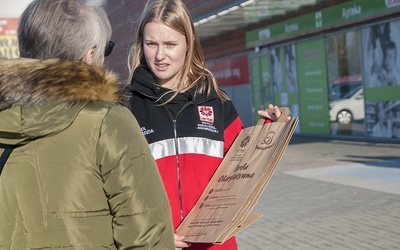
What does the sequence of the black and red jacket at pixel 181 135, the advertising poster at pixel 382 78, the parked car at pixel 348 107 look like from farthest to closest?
the parked car at pixel 348 107 → the advertising poster at pixel 382 78 → the black and red jacket at pixel 181 135

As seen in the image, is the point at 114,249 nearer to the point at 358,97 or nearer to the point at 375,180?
the point at 375,180

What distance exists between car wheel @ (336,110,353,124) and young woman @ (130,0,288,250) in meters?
14.2

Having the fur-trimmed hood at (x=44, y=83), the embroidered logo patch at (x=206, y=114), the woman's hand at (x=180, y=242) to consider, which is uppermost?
the fur-trimmed hood at (x=44, y=83)

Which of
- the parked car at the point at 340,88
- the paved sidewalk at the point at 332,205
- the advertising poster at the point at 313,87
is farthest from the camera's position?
the advertising poster at the point at 313,87

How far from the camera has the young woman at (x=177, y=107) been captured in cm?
287

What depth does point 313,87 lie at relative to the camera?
18.7m

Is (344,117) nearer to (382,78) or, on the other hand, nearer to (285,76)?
(382,78)

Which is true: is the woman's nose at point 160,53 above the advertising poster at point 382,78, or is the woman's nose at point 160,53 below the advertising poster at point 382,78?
above

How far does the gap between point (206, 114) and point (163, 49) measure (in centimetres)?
32

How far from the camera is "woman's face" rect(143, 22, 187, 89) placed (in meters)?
2.91

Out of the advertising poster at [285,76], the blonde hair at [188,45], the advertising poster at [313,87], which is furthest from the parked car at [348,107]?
the blonde hair at [188,45]

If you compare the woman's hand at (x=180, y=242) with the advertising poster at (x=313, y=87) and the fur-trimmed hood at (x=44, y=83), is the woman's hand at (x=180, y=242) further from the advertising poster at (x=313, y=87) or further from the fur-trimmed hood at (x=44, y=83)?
the advertising poster at (x=313, y=87)

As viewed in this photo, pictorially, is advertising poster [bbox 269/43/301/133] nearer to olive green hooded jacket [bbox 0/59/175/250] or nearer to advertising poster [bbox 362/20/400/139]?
advertising poster [bbox 362/20/400/139]

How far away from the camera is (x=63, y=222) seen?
2.02 m
